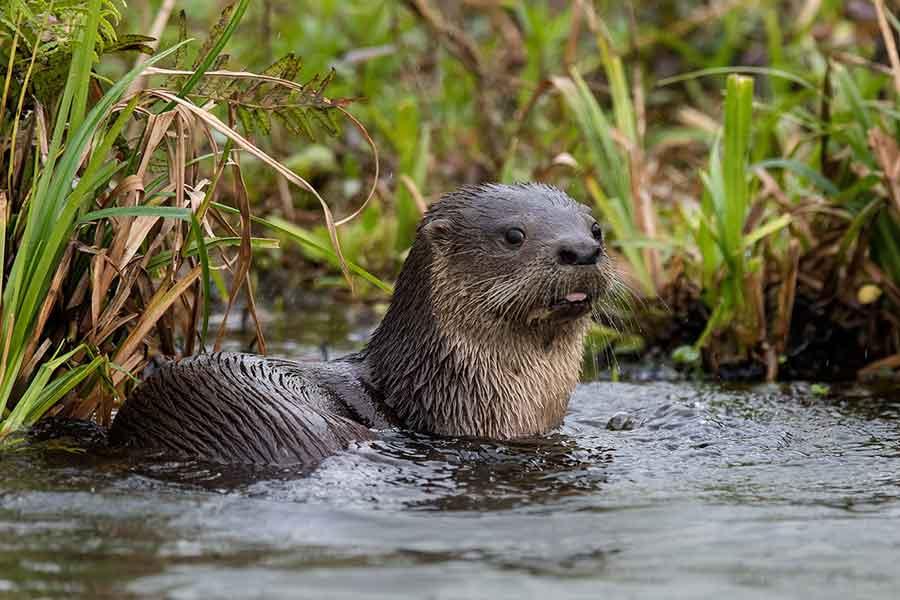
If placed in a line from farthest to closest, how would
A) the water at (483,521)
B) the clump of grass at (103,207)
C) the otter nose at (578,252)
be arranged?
the otter nose at (578,252), the clump of grass at (103,207), the water at (483,521)

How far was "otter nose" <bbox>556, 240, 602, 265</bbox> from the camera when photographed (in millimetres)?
3633

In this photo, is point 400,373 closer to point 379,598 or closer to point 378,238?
point 379,598

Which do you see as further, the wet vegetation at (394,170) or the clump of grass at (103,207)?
the wet vegetation at (394,170)

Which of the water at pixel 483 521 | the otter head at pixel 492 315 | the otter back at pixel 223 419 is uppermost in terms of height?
the otter head at pixel 492 315

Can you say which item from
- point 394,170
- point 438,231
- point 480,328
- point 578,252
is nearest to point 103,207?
point 438,231

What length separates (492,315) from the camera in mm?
3758

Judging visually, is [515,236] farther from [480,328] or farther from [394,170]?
[394,170]

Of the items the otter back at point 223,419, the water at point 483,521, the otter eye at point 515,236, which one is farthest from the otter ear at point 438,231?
the otter back at point 223,419

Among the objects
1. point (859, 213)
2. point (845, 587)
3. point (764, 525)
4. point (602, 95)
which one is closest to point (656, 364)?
point (859, 213)

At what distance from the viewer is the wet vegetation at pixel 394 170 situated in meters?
3.32

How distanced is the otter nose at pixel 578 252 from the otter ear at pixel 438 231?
0.31 m

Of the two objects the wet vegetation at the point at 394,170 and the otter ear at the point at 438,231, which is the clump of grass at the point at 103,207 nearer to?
the wet vegetation at the point at 394,170

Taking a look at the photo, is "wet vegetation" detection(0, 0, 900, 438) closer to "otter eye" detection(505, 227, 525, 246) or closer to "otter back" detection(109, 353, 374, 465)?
"otter back" detection(109, 353, 374, 465)

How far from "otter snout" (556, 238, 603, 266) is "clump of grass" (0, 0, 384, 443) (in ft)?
1.77
